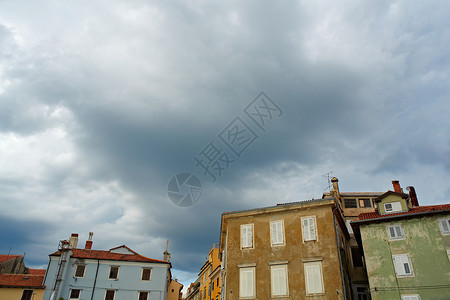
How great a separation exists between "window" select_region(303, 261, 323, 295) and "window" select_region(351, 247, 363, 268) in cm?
1003

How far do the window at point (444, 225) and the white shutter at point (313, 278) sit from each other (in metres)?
10.00

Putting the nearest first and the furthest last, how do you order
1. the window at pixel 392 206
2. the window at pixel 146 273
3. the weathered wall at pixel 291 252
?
1. the weathered wall at pixel 291 252
2. the window at pixel 392 206
3. the window at pixel 146 273

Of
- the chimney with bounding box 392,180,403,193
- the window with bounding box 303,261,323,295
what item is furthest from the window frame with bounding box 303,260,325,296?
the chimney with bounding box 392,180,403,193

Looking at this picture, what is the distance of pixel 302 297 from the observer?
24.4m

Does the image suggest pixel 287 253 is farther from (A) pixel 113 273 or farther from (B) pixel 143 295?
(A) pixel 113 273

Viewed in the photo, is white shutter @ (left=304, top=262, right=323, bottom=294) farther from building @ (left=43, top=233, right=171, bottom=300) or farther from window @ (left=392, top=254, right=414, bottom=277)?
building @ (left=43, top=233, right=171, bottom=300)

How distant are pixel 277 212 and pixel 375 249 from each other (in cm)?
862

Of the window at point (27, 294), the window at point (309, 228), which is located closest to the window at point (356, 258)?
the window at point (309, 228)

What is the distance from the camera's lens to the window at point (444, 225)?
Answer: 24312 mm

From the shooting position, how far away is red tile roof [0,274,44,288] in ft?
139

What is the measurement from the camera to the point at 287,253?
1047 inches

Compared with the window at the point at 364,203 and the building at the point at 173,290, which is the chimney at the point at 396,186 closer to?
the window at the point at 364,203

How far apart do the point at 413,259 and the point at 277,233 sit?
10.7 metres

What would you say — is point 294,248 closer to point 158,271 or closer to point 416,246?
point 416,246
